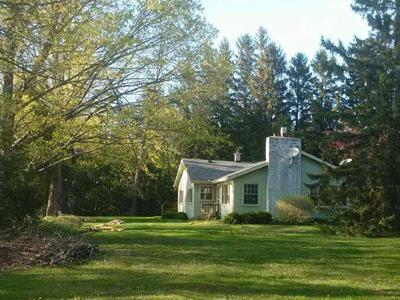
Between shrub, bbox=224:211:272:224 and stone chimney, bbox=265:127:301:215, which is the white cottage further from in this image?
shrub, bbox=224:211:272:224

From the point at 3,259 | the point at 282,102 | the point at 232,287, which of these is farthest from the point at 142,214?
the point at 232,287

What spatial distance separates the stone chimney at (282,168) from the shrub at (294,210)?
269 cm

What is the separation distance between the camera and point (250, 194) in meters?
33.5

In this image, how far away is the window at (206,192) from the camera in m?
38.0

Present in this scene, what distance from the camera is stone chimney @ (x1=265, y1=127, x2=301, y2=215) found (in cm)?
3297

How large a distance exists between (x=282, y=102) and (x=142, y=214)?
27.4m

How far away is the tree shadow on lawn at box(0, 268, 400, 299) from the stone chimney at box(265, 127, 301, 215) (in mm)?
22159

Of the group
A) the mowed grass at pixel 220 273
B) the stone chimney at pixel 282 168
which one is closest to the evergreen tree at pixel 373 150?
the mowed grass at pixel 220 273

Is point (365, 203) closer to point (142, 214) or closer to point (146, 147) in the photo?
point (146, 147)

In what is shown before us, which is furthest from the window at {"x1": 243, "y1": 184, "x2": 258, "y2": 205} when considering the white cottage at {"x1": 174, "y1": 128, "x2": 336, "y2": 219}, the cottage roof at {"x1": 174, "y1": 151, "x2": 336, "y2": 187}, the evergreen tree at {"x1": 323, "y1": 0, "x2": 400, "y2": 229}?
the evergreen tree at {"x1": 323, "y1": 0, "x2": 400, "y2": 229}

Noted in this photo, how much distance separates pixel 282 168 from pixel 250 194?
2.46 metres

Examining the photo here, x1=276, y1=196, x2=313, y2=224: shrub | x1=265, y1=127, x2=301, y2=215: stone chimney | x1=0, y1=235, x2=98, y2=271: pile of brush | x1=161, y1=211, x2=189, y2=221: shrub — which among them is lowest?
x1=0, y1=235, x2=98, y2=271: pile of brush

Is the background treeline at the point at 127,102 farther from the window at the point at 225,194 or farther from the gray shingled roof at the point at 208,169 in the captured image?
the gray shingled roof at the point at 208,169

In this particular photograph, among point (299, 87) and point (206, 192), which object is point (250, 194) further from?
point (299, 87)
